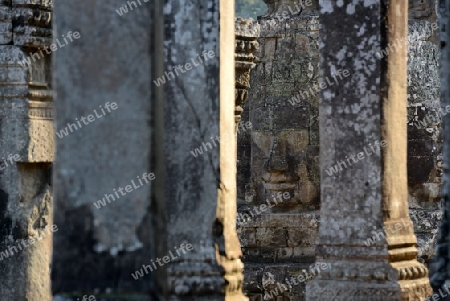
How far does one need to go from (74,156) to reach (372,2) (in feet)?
7.59

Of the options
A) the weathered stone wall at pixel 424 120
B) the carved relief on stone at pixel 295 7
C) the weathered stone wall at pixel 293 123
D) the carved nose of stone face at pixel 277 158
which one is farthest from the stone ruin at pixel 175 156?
the weathered stone wall at pixel 424 120

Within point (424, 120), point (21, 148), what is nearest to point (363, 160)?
point (21, 148)

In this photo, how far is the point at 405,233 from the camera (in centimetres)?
827

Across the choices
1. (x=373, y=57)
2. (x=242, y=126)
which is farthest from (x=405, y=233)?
(x=242, y=126)

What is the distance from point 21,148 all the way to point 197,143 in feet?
10.4

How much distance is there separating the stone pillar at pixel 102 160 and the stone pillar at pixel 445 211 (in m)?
1.73

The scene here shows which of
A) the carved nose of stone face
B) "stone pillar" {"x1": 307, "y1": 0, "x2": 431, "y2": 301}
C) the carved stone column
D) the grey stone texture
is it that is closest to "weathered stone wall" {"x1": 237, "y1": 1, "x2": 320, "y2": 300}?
the carved nose of stone face

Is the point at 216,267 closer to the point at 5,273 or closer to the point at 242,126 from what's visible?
the point at 5,273

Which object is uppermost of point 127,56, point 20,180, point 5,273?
point 127,56

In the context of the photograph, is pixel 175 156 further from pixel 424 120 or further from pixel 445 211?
pixel 424 120

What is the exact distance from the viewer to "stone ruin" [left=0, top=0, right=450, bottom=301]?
736 centimetres

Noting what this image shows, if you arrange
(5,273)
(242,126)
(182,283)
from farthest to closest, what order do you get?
(242,126), (5,273), (182,283)

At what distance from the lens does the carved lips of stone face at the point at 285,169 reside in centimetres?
1496

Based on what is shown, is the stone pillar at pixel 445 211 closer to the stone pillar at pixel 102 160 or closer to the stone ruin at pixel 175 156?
the stone ruin at pixel 175 156
